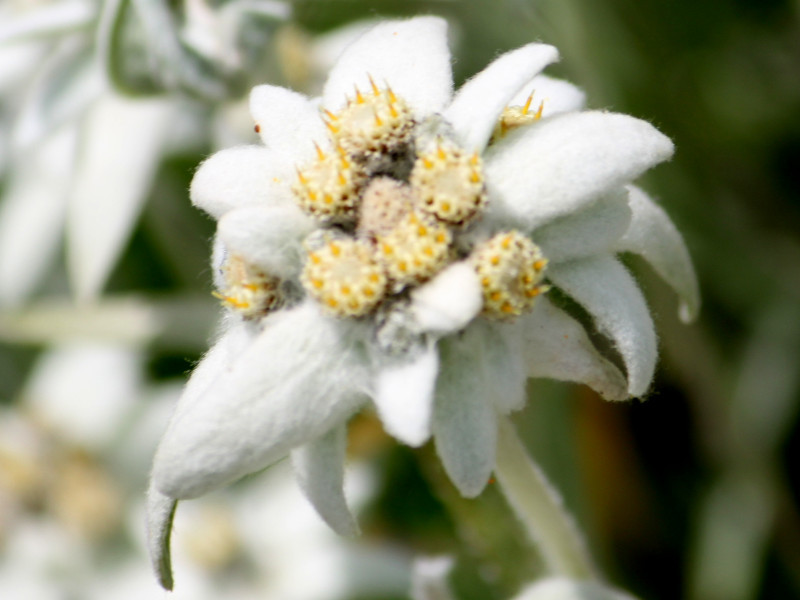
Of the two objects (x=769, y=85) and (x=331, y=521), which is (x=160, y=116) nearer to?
(x=331, y=521)

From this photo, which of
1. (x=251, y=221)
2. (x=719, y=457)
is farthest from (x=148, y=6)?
(x=719, y=457)

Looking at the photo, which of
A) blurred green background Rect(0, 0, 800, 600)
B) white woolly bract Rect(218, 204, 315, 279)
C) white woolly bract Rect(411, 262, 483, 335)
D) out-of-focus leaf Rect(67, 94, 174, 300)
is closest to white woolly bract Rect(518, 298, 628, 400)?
white woolly bract Rect(411, 262, 483, 335)

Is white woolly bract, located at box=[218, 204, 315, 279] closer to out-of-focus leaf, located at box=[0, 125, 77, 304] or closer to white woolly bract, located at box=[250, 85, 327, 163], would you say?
white woolly bract, located at box=[250, 85, 327, 163]

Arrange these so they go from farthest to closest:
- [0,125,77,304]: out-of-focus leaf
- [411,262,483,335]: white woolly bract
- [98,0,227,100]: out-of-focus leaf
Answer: [0,125,77,304]: out-of-focus leaf
[98,0,227,100]: out-of-focus leaf
[411,262,483,335]: white woolly bract

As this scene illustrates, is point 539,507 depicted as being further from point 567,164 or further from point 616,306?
point 567,164

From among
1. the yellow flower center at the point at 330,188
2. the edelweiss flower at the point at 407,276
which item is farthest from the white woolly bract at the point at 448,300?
the yellow flower center at the point at 330,188

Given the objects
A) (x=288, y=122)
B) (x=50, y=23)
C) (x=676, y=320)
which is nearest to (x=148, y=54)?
(x=50, y=23)
